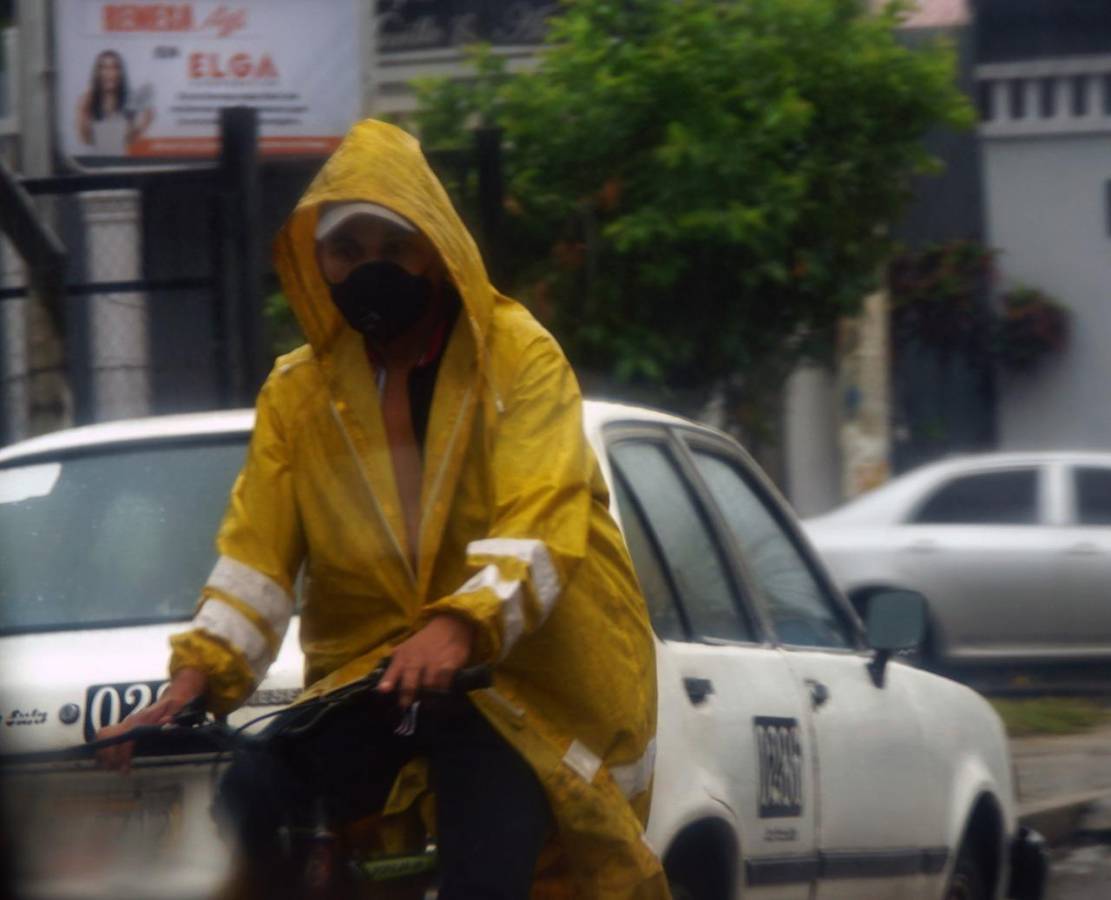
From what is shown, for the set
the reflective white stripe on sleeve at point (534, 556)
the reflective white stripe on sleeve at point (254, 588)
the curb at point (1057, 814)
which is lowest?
the curb at point (1057, 814)

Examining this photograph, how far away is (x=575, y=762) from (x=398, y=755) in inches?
9.8

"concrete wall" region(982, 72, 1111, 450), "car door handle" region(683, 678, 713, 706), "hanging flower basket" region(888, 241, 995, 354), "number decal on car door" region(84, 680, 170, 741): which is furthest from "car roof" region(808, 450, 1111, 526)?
"number decal on car door" region(84, 680, 170, 741)

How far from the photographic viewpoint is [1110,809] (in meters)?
8.88

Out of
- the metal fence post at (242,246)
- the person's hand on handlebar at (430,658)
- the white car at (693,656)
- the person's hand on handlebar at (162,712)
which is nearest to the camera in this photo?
the person's hand on handlebar at (430,658)

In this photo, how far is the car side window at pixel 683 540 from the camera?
4.34m

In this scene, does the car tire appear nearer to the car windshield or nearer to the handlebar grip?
the car windshield

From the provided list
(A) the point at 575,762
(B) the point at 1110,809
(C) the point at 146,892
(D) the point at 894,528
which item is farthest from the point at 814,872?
(D) the point at 894,528

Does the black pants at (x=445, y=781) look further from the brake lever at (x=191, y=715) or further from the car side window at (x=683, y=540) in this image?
the car side window at (x=683, y=540)

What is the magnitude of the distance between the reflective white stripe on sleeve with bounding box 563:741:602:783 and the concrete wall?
15.2 m

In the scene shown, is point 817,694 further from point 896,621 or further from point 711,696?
point 711,696

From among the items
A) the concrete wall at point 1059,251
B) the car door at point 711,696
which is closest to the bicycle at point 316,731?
the car door at point 711,696

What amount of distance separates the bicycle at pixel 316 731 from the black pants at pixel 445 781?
10 millimetres

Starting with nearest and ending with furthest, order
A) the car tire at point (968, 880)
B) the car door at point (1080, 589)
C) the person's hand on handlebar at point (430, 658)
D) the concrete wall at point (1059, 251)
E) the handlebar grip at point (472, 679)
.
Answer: the person's hand on handlebar at point (430, 658)
the handlebar grip at point (472, 679)
the car tire at point (968, 880)
the car door at point (1080, 589)
the concrete wall at point (1059, 251)

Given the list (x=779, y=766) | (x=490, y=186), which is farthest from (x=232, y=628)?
(x=490, y=186)
